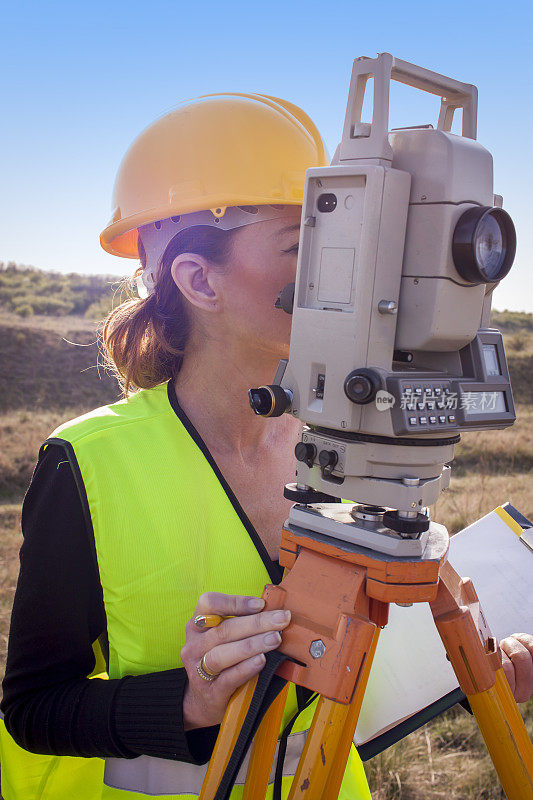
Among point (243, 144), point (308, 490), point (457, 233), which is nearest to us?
point (457, 233)

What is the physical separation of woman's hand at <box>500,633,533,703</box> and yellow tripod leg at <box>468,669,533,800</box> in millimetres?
259

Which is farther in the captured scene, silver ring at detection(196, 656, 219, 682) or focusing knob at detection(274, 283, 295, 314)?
focusing knob at detection(274, 283, 295, 314)

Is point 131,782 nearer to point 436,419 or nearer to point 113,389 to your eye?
point 436,419

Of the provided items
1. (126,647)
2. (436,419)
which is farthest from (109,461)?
(436,419)

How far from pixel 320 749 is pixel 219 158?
134 cm

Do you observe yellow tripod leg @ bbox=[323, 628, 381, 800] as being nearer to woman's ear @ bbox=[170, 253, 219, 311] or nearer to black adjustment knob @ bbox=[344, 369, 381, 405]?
black adjustment knob @ bbox=[344, 369, 381, 405]

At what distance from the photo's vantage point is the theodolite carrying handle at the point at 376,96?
1097 mm

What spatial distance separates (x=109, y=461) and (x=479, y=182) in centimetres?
101

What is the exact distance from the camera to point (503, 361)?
1.25 m

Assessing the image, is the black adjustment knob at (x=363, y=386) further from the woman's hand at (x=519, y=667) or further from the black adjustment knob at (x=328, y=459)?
the woman's hand at (x=519, y=667)

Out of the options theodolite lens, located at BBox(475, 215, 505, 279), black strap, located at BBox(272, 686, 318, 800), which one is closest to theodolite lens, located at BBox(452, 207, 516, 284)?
theodolite lens, located at BBox(475, 215, 505, 279)

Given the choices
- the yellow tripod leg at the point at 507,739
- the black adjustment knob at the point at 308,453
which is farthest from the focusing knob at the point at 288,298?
the yellow tripod leg at the point at 507,739

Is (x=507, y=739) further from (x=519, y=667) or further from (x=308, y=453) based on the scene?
(x=308, y=453)

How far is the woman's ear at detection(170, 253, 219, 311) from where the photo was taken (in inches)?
64.9
